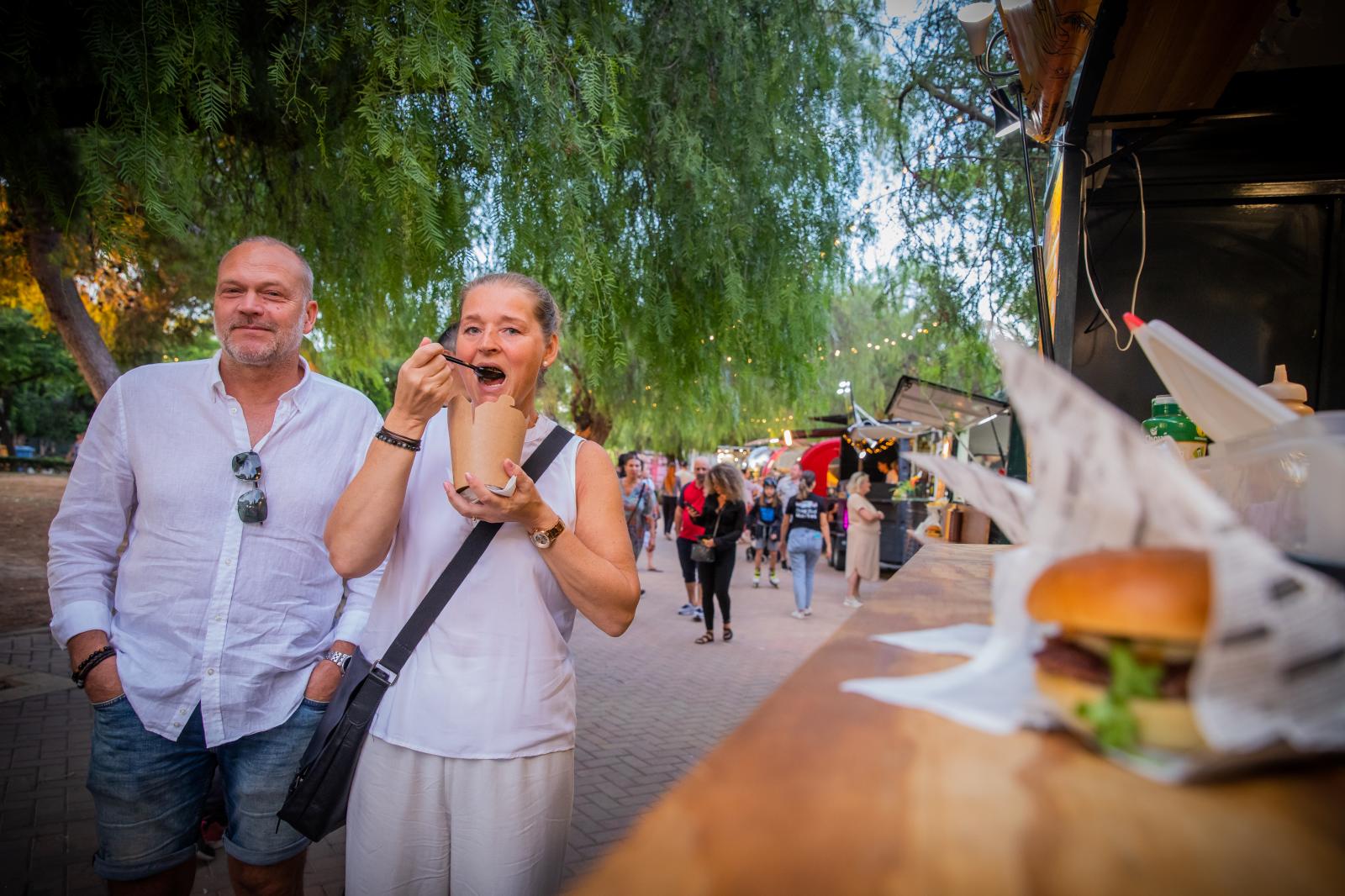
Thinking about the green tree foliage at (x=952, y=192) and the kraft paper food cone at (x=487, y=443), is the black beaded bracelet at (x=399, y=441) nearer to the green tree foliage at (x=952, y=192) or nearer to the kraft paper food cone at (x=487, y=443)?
the kraft paper food cone at (x=487, y=443)

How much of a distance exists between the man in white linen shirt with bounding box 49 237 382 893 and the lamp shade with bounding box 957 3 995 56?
299 cm

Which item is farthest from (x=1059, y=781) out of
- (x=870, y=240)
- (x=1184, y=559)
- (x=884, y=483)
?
(x=884, y=483)

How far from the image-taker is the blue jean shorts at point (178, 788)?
2.04m

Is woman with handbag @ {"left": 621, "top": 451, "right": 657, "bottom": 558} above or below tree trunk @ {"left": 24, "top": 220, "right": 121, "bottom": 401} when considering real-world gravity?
below

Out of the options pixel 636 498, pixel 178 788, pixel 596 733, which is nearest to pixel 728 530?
pixel 596 733

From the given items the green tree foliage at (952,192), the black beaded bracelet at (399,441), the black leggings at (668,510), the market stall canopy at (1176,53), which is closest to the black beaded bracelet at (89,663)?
the black beaded bracelet at (399,441)

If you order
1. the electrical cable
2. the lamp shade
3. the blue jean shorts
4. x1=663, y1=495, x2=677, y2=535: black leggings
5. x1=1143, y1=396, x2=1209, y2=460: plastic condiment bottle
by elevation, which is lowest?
x1=663, y1=495, x2=677, y2=535: black leggings

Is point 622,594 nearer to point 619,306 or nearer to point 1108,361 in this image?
point 1108,361

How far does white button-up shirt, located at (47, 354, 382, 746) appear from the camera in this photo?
211cm

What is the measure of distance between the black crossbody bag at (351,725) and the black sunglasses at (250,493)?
2.19 feet

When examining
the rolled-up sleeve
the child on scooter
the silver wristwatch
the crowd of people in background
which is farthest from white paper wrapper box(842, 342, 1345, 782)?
the child on scooter

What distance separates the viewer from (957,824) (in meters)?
0.53

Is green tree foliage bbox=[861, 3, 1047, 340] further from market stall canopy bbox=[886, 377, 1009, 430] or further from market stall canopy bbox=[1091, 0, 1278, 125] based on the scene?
market stall canopy bbox=[1091, 0, 1278, 125]

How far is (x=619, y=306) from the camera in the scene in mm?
5055
